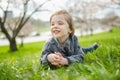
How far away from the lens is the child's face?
3601 millimetres

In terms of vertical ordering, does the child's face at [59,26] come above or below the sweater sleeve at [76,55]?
above

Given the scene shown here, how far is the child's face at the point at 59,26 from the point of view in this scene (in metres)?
3.60

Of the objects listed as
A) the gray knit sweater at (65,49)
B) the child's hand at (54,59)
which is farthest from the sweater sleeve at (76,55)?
the child's hand at (54,59)

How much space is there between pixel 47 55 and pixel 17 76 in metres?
1.08

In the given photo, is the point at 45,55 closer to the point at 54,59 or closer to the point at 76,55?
the point at 54,59

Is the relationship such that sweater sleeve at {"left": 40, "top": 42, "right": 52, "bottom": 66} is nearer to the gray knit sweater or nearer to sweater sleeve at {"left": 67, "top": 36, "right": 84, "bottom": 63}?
the gray knit sweater

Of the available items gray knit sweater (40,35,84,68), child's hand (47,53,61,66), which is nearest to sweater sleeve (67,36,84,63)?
gray knit sweater (40,35,84,68)

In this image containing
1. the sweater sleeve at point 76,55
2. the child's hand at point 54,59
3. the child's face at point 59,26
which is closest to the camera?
the child's hand at point 54,59

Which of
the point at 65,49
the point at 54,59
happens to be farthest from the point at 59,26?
the point at 54,59

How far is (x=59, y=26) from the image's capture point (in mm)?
3623

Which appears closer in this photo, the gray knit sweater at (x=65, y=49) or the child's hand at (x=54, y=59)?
the child's hand at (x=54, y=59)

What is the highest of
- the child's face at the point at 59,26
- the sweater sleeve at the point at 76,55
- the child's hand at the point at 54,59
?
the child's face at the point at 59,26

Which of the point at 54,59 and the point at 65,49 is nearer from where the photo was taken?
the point at 54,59

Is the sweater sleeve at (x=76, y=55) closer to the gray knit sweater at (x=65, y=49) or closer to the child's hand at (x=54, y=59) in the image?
the gray knit sweater at (x=65, y=49)
